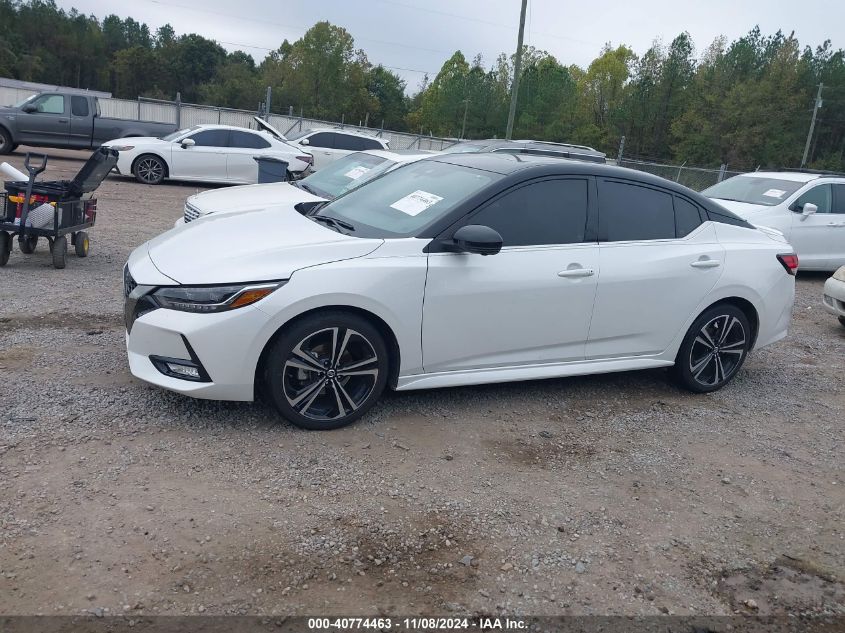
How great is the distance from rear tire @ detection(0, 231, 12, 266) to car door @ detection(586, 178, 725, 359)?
5.90 m

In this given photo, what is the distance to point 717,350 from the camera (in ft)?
18.7

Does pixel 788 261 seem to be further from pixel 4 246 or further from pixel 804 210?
pixel 4 246

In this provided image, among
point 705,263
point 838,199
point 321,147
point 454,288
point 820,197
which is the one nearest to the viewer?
point 454,288

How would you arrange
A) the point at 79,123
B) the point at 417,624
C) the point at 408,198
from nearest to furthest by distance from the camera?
the point at 417,624 < the point at 408,198 < the point at 79,123

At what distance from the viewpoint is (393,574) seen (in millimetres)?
3115

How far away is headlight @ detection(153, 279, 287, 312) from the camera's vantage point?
403 centimetres

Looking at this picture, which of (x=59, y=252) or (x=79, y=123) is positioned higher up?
(x=79, y=123)

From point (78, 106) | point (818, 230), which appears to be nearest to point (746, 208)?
point (818, 230)

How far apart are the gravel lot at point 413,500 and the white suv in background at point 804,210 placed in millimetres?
6566

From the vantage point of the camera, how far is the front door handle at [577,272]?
4.86 m

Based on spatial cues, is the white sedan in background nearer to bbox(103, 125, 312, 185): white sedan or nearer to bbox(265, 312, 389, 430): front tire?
bbox(265, 312, 389, 430): front tire

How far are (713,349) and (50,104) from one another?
18319 millimetres

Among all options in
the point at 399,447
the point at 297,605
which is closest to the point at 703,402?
the point at 399,447

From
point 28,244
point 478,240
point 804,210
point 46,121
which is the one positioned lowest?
point 28,244
